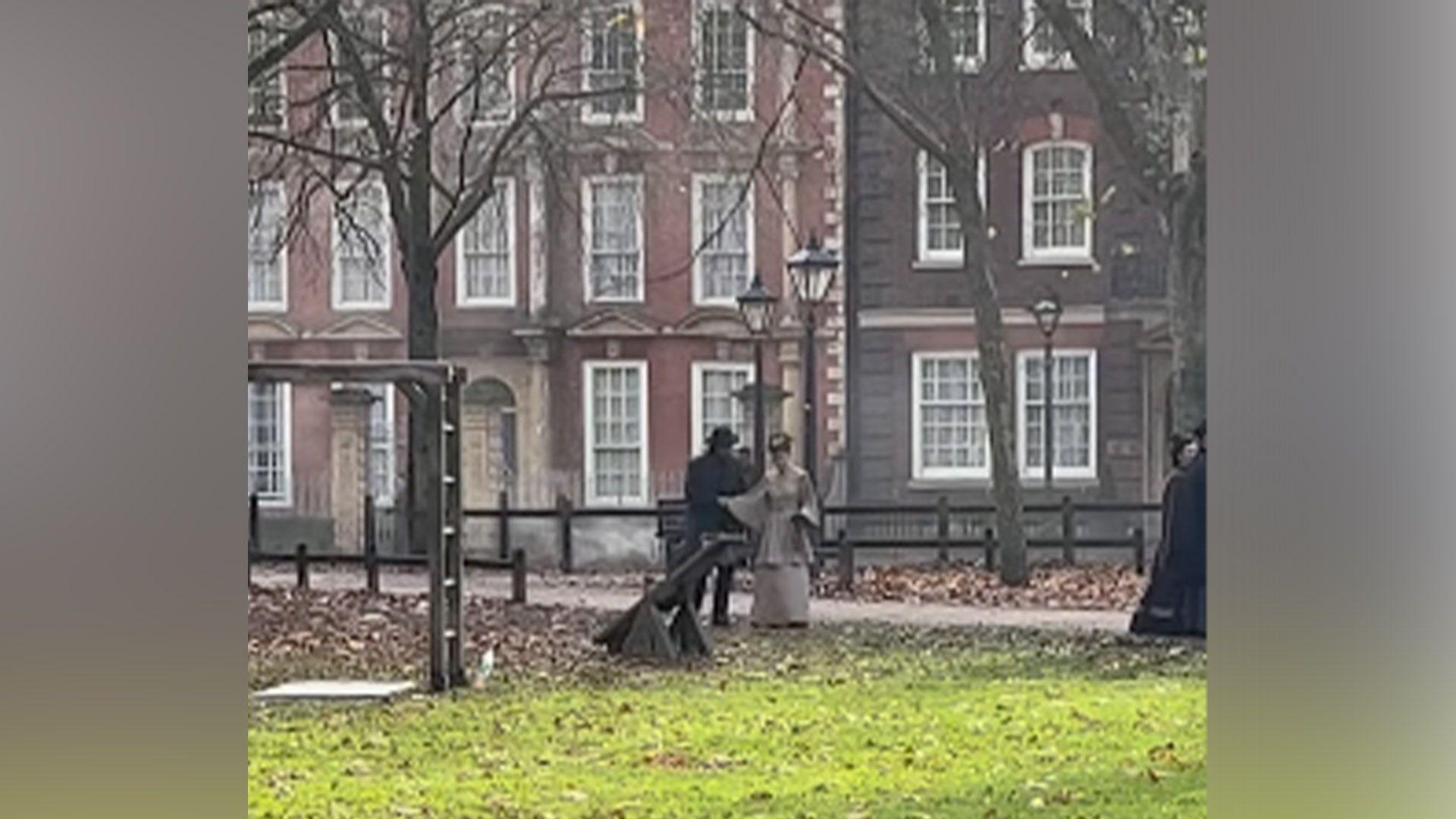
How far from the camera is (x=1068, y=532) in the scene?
4719mm

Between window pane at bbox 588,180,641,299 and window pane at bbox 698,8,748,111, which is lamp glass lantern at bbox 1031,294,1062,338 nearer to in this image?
window pane at bbox 698,8,748,111

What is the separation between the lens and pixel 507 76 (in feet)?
15.4

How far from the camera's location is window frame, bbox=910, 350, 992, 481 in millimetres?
4730

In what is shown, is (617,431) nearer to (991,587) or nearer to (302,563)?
(302,563)

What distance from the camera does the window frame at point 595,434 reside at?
15.6 ft

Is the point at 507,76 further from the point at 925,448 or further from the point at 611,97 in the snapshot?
Answer: the point at 925,448

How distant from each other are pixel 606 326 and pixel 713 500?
459 millimetres

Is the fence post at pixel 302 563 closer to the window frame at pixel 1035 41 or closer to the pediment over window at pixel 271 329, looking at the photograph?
the pediment over window at pixel 271 329

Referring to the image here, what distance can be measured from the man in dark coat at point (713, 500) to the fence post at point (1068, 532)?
0.71 meters
